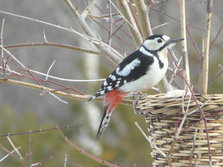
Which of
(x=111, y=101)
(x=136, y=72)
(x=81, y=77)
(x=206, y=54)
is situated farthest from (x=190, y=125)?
(x=81, y=77)

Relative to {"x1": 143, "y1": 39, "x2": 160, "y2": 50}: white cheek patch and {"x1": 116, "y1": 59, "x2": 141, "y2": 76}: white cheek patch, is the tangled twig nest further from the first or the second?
{"x1": 116, "y1": 59, "x2": 141, "y2": 76}: white cheek patch

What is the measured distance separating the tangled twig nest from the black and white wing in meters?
0.88

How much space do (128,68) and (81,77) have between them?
5491 mm

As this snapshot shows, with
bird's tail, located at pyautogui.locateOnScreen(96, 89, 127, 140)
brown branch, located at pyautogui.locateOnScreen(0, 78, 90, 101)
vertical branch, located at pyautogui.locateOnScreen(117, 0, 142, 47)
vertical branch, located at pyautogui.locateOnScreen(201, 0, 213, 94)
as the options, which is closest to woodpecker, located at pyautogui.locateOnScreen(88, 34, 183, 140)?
bird's tail, located at pyautogui.locateOnScreen(96, 89, 127, 140)

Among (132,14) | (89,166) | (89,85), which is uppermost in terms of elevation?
(132,14)

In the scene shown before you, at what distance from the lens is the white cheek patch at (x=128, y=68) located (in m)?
3.58

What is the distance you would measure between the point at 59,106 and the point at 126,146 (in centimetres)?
829

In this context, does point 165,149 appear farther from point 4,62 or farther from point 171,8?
point 171,8

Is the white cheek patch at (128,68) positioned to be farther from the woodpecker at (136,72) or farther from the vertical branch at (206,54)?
the vertical branch at (206,54)

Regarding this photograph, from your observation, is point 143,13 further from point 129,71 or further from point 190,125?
point 190,125

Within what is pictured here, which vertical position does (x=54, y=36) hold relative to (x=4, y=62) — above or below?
above

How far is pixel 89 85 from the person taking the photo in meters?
3.70

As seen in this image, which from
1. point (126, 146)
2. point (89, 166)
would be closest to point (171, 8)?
point (126, 146)

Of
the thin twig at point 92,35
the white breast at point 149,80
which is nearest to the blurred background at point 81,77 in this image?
the thin twig at point 92,35
